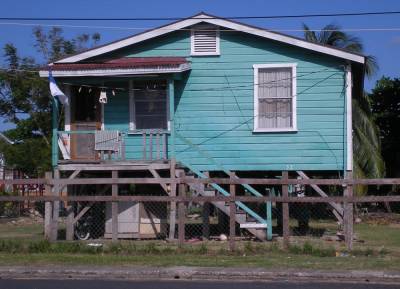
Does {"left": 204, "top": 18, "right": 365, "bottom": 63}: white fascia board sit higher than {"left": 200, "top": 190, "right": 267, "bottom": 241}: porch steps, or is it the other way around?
{"left": 204, "top": 18, "right": 365, "bottom": 63}: white fascia board

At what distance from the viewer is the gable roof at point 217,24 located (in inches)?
698

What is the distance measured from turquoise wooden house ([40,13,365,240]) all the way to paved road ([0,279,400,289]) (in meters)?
6.58

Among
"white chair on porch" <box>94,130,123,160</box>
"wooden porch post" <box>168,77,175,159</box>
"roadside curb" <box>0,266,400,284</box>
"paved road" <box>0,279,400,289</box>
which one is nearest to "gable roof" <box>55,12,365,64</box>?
"wooden porch post" <box>168,77,175,159</box>

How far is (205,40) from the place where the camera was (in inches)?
728

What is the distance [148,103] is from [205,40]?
7.94 feet

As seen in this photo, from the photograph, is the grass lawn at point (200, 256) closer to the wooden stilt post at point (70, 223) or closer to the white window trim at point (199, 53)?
the wooden stilt post at point (70, 223)

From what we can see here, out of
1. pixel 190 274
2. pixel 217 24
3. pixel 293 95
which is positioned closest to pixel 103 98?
pixel 217 24

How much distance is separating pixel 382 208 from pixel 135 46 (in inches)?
689

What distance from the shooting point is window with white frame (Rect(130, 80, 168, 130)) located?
61.5 ft

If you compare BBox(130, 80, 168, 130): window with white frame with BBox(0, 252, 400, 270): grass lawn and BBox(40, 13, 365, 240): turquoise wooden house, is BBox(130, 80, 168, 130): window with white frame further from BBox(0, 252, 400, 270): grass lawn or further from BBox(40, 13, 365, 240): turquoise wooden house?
BBox(0, 252, 400, 270): grass lawn

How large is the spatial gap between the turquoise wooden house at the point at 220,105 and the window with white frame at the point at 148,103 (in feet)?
0.09

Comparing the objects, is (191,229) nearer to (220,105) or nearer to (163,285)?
(220,105)

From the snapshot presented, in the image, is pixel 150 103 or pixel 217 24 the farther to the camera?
pixel 150 103

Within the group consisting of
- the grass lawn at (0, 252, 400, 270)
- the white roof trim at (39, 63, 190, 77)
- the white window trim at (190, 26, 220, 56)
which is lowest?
the grass lawn at (0, 252, 400, 270)
